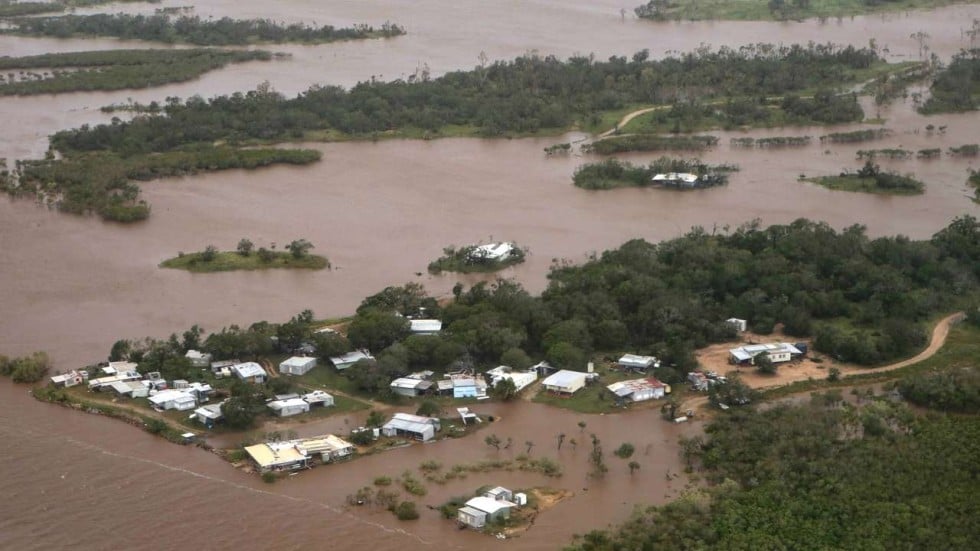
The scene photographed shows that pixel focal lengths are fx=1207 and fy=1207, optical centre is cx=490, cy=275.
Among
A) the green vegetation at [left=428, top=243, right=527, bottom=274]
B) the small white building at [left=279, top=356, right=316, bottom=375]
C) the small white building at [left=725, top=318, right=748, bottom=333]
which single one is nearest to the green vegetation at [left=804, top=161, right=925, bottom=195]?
the green vegetation at [left=428, top=243, right=527, bottom=274]

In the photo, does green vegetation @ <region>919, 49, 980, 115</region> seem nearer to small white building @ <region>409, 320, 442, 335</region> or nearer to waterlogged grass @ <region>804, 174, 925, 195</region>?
waterlogged grass @ <region>804, 174, 925, 195</region>

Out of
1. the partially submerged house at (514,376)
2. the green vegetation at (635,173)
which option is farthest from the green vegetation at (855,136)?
the partially submerged house at (514,376)

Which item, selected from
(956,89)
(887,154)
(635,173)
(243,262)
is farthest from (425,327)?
(956,89)

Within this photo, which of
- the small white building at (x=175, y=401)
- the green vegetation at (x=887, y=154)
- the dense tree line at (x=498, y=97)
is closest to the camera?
the small white building at (x=175, y=401)

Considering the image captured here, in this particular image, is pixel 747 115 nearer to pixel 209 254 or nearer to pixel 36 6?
pixel 209 254

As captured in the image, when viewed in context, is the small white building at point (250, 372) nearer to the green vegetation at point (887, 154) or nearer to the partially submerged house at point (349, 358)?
the partially submerged house at point (349, 358)

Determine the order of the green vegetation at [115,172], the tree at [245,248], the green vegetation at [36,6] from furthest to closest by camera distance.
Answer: the green vegetation at [36,6] < the green vegetation at [115,172] < the tree at [245,248]
